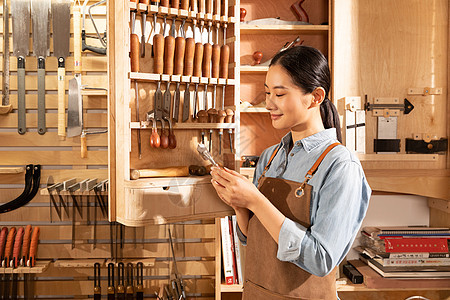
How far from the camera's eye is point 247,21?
8.80ft

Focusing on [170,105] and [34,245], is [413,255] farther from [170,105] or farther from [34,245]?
[34,245]

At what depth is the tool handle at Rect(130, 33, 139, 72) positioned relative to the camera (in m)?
1.78

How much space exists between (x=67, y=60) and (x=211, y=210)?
1723 millimetres

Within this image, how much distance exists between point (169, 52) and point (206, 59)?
0.63 ft

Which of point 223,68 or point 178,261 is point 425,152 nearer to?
point 223,68

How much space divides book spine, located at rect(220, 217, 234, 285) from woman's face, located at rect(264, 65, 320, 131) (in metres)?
1.26

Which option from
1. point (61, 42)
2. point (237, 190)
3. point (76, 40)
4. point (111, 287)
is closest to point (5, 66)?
point (61, 42)

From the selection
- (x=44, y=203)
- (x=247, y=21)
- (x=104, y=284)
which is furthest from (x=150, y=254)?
(x=247, y=21)

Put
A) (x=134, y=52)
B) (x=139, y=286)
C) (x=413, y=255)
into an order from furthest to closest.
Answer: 1. (x=139, y=286)
2. (x=413, y=255)
3. (x=134, y=52)

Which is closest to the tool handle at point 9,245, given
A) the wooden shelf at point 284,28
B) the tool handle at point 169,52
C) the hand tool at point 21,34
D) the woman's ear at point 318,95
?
the hand tool at point 21,34

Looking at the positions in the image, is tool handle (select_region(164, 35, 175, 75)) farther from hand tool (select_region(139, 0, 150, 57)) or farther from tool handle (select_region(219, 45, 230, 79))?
tool handle (select_region(219, 45, 230, 79))

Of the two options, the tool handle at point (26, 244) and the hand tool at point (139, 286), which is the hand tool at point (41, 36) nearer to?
the tool handle at point (26, 244)

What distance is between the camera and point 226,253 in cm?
250

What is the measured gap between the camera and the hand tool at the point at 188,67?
6.27ft
